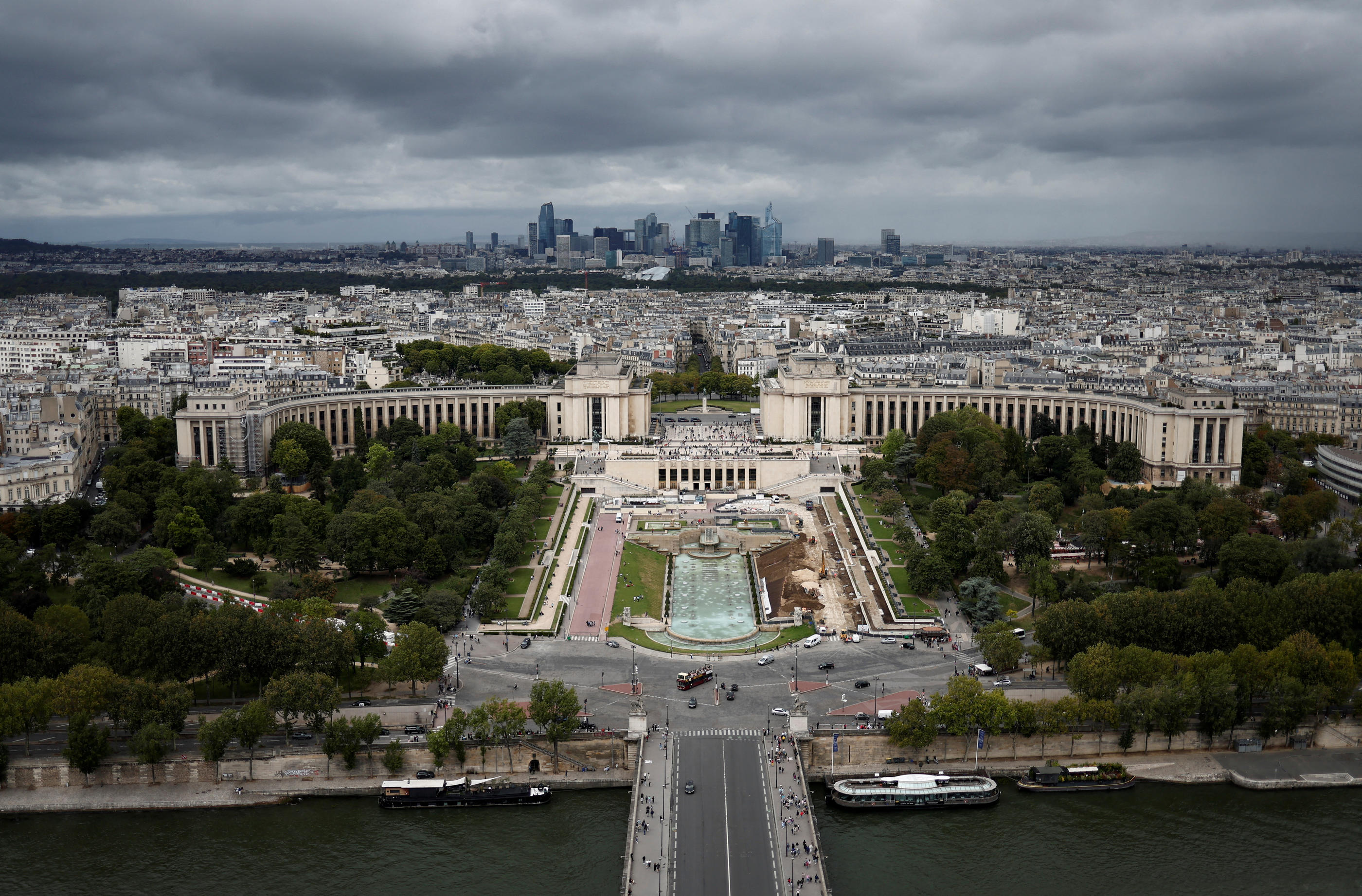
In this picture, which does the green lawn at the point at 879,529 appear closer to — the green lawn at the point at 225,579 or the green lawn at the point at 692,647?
the green lawn at the point at 692,647

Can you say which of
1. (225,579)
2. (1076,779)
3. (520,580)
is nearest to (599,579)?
(520,580)

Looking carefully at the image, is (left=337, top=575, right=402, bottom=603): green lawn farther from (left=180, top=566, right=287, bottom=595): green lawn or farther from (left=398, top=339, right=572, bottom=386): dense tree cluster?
(left=398, top=339, right=572, bottom=386): dense tree cluster

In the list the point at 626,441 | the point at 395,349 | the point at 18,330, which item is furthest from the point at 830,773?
the point at 18,330

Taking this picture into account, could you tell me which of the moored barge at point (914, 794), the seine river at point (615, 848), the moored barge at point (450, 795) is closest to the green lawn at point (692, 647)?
the seine river at point (615, 848)

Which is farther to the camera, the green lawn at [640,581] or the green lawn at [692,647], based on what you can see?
the green lawn at [640,581]

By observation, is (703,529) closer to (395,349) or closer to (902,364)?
(902,364)

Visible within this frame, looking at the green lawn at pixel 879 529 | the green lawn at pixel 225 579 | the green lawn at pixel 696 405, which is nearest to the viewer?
the green lawn at pixel 225 579

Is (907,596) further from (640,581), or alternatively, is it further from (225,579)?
(225,579)

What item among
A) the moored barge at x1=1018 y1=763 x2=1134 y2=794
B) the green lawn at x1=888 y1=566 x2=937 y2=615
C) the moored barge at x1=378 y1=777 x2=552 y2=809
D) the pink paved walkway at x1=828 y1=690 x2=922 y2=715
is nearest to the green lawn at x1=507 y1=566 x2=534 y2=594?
the green lawn at x1=888 y1=566 x2=937 y2=615
